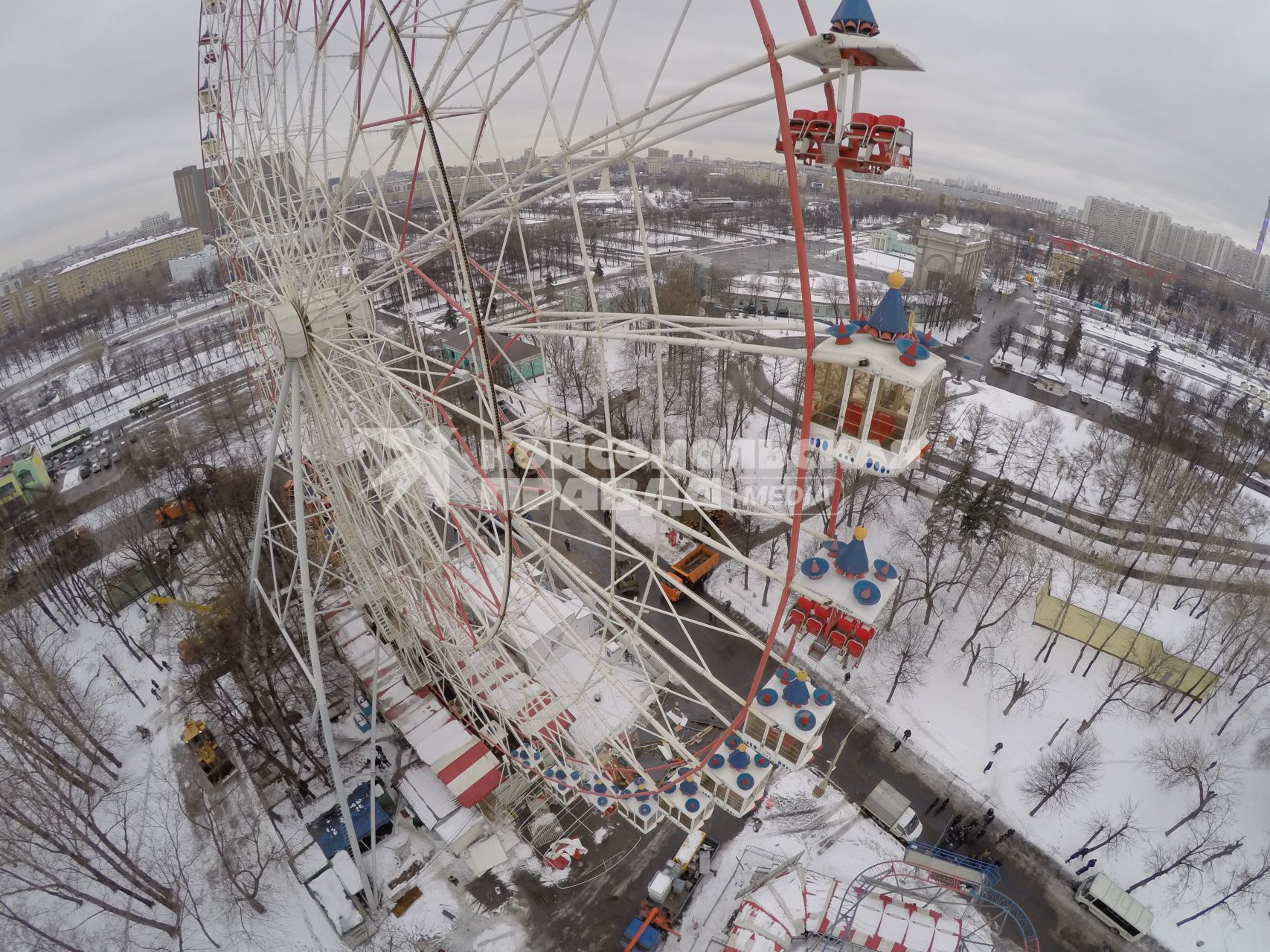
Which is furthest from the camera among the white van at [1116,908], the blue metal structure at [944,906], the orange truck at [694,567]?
the orange truck at [694,567]

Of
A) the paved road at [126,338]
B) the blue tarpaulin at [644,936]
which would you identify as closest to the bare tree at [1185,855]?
the blue tarpaulin at [644,936]

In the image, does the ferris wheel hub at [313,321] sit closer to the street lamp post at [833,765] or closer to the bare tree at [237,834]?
the bare tree at [237,834]

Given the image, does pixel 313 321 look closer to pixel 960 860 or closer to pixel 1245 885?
pixel 960 860

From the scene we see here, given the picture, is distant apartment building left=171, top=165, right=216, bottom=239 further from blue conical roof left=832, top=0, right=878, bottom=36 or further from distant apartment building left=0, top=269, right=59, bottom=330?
blue conical roof left=832, top=0, right=878, bottom=36

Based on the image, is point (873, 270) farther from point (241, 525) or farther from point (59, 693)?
point (59, 693)

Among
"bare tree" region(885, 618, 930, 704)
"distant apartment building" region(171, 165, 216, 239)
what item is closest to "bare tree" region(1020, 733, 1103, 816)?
"bare tree" region(885, 618, 930, 704)

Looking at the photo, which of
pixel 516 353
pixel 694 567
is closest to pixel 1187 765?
pixel 694 567
